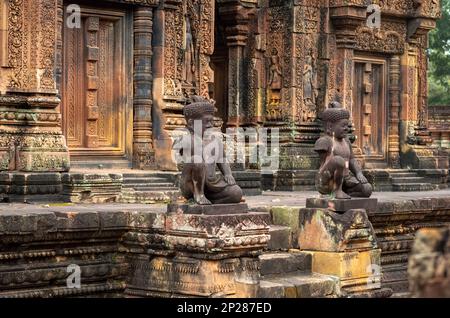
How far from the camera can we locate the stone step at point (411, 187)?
17.1 metres

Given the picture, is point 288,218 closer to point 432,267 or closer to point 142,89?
point 142,89

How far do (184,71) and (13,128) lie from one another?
118 inches

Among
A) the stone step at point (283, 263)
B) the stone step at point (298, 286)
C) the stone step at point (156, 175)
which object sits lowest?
the stone step at point (298, 286)

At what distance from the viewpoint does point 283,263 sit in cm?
988

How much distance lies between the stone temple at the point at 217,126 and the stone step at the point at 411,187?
24 mm

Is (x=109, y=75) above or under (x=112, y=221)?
above

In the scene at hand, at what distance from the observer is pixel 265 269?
31.6 feet

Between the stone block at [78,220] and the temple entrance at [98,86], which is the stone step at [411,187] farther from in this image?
the stone block at [78,220]

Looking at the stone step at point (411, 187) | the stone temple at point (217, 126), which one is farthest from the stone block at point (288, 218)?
the stone step at point (411, 187)

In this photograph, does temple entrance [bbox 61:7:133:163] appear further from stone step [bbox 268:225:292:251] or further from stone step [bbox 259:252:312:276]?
stone step [bbox 259:252:312:276]

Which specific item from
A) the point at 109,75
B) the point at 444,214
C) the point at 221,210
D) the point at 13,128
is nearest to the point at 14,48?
the point at 13,128

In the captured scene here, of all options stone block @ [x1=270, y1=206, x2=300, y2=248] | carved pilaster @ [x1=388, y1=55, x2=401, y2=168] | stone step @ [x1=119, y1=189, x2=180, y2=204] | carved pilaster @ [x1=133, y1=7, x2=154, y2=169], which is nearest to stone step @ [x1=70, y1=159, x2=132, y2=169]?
carved pilaster @ [x1=133, y1=7, x2=154, y2=169]

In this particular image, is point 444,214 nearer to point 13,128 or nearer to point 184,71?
point 184,71

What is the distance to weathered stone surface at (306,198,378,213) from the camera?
10.4 meters
